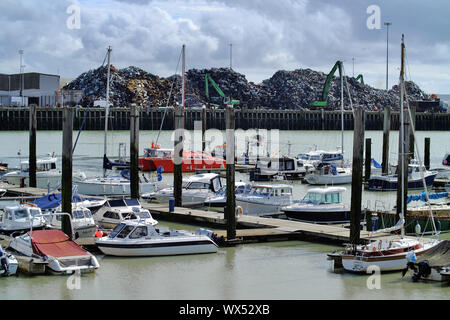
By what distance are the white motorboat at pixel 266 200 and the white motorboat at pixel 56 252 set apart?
13.0 m

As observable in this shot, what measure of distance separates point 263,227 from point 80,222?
25.5 feet

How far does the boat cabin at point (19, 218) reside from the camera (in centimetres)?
2992

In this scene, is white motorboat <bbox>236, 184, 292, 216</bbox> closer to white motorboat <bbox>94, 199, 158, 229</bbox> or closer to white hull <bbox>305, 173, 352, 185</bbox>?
white motorboat <bbox>94, 199, 158, 229</bbox>

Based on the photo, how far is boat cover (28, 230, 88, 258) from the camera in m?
25.4

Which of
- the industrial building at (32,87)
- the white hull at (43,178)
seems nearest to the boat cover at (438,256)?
the white hull at (43,178)

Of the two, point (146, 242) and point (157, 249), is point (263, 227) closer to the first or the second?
point (157, 249)

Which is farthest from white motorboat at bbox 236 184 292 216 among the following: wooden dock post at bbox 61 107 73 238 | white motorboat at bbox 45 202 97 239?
wooden dock post at bbox 61 107 73 238

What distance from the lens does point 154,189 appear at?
45.8m

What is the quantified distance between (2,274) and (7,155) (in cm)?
5568

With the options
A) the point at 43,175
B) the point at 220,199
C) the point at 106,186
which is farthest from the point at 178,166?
the point at 43,175

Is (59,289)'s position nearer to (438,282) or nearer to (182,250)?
(182,250)

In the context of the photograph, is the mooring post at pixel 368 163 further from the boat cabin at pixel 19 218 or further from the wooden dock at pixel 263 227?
the boat cabin at pixel 19 218

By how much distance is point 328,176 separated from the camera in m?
54.4

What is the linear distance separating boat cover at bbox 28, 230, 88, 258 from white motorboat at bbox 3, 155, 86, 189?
2248 centimetres
